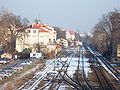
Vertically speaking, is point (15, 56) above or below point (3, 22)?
below

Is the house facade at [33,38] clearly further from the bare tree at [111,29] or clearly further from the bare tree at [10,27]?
the bare tree at [111,29]

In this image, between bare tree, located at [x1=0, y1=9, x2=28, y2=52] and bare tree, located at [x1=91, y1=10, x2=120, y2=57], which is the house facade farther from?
bare tree, located at [x1=91, y1=10, x2=120, y2=57]

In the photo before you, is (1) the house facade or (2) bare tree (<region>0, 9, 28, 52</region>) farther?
(1) the house facade

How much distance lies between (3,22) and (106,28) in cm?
2409

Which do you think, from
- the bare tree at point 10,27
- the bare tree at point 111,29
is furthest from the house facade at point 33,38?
the bare tree at point 111,29

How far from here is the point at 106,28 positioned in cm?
7675

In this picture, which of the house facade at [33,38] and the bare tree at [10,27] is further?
the house facade at [33,38]

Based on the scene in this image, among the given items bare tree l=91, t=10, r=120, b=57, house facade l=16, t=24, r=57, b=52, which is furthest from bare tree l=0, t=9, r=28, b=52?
bare tree l=91, t=10, r=120, b=57

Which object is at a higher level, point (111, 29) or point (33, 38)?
point (111, 29)

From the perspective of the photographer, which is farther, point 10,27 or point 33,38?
point 33,38

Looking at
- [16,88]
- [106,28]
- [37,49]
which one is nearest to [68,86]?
[16,88]

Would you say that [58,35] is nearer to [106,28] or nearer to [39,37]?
[39,37]

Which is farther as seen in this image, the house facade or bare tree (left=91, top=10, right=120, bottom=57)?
the house facade

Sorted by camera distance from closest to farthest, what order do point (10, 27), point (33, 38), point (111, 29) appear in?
point (10, 27), point (111, 29), point (33, 38)
